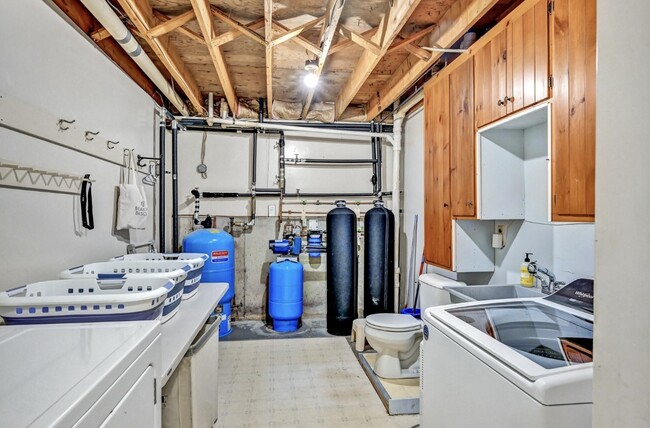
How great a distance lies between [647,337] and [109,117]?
9.18 ft

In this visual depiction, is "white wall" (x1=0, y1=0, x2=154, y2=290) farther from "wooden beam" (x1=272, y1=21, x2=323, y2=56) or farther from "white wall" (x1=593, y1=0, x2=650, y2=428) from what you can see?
"white wall" (x1=593, y1=0, x2=650, y2=428)

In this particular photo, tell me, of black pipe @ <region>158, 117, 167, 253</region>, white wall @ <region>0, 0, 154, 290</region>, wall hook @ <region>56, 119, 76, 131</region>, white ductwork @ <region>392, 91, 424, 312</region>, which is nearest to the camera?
white wall @ <region>0, 0, 154, 290</region>

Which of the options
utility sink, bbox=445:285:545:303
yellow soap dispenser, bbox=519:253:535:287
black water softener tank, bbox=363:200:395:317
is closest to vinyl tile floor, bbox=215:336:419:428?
black water softener tank, bbox=363:200:395:317

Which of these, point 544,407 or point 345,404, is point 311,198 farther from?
point 544,407

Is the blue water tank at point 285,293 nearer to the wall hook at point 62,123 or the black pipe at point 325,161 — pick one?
the black pipe at point 325,161

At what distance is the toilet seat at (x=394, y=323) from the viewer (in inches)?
96.5

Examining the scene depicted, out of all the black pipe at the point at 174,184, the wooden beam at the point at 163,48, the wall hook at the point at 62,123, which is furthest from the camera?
the black pipe at the point at 174,184

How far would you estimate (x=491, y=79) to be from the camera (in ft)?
6.46

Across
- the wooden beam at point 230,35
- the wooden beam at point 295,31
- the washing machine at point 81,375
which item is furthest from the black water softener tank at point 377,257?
the washing machine at point 81,375

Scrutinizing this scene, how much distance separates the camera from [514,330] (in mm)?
1409

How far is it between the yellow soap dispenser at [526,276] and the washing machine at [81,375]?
203cm

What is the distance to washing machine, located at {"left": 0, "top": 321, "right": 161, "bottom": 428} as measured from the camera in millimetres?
559

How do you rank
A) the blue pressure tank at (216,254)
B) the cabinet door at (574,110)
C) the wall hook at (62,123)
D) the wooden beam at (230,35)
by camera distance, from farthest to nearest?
the blue pressure tank at (216,254), the wooden beam at (230,35), the wall hook at (62,123), the cabinet door at (574,110)

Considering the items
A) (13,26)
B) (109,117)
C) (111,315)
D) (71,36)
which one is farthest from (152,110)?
(111,315)
